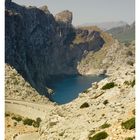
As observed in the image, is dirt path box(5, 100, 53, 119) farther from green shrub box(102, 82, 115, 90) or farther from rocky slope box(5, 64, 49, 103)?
green shrub box(102, 82, 115, 90)

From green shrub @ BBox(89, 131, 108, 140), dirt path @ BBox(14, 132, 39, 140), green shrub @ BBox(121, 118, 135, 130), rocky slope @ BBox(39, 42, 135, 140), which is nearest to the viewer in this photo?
green shrub @ BBox(121, 118, 135, 130)

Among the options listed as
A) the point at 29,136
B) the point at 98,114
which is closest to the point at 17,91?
the point at 29,136

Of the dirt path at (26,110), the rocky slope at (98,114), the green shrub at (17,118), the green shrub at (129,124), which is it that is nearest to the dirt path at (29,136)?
the rocky slope at (98,114)

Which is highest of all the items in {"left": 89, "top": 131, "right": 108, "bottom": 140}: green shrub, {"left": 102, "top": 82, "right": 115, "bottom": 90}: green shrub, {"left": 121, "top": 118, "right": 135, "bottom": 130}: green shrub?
{"left": 102, "top": 82, "right": 115, "bottom": 90}: green shrub

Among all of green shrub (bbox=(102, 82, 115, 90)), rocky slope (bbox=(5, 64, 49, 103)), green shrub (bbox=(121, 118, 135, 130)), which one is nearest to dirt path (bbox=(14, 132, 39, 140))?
green shrub (bbox=(102, 82, 115, 90))

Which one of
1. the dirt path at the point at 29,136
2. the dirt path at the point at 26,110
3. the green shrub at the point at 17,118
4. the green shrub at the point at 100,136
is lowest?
the dirt path at the point at 26,110

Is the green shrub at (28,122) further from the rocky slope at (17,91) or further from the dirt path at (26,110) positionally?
the rocky slope at (17,91)
